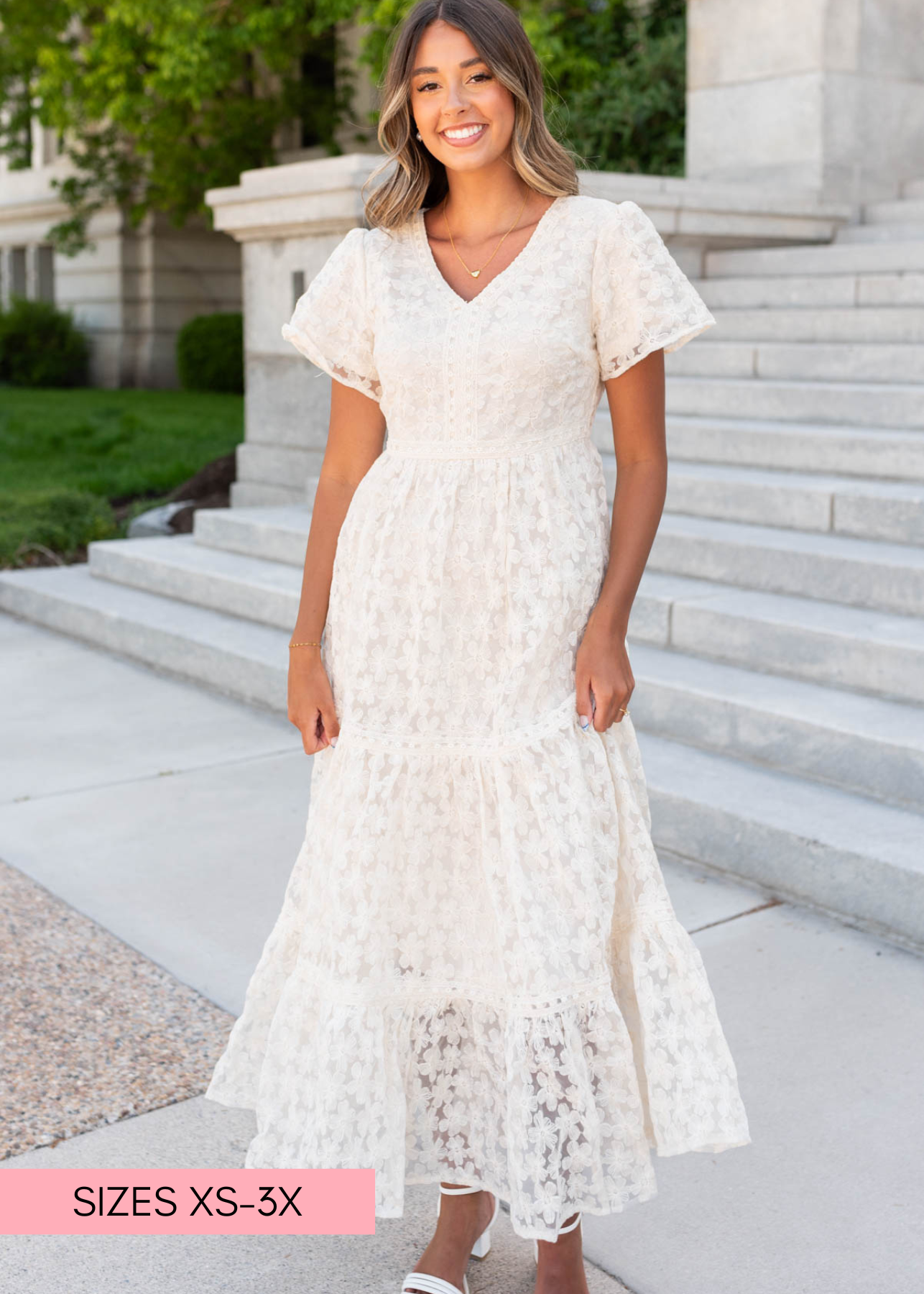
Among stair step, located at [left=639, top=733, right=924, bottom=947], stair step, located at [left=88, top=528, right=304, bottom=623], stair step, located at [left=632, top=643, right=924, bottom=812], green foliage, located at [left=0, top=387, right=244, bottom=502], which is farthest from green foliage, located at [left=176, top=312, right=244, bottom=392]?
stair step, located at [left=639, top=733, right=924, bottom=947]

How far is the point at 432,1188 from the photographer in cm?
267

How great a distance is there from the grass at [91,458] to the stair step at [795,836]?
17.9ft

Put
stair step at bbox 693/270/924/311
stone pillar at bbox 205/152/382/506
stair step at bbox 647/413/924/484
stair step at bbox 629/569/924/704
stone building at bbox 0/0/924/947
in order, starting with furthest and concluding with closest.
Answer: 1. stone pillar at bbox 205/152/382/506
2. stair step at bbox 693/270/924/311
3. stair step at bbox 647/413/924/484
4. stair step at bbox 629/569/924/704
5. stone building at bbox 0/0/924/947

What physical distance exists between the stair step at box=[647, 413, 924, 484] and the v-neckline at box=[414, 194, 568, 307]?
12.3 ft

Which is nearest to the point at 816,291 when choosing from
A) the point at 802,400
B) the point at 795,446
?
the point at 802,400

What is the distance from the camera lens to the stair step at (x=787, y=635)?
453 centimetres

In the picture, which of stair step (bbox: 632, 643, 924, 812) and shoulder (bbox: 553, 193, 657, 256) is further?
stair step (bbox: 632, 643, 924, 812)

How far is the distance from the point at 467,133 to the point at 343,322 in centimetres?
36

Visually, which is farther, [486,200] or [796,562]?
[796,562]

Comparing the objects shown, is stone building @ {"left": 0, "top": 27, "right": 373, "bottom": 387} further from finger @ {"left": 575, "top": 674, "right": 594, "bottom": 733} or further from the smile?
finger @ {"left": 575, "top": 674, "right": 594, "bottom": 733}

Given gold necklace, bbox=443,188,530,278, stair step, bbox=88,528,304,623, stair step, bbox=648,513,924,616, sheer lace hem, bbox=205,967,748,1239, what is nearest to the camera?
sheer lace hem, bbox=205,967,748,1239

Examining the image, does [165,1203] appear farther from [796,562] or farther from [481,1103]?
[796,562]

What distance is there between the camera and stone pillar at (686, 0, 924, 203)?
28.6 feet

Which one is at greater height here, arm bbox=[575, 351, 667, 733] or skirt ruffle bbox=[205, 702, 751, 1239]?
arm bbox=[575, 351, 667, 733]
